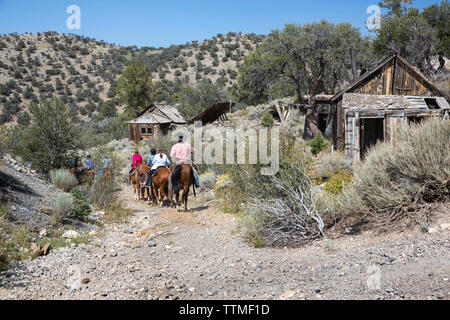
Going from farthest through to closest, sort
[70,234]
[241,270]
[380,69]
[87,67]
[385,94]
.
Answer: [87,67] < [385,94] < [380,69] < [70,234] < [241,270]

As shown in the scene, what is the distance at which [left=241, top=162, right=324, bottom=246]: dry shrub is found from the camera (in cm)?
714

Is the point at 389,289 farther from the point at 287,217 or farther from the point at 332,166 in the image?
the point at 332,166

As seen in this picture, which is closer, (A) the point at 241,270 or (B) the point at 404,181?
(A) the point at 241,270

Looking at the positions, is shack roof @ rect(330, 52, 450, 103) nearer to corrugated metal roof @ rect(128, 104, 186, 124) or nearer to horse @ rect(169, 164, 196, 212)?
horse @ rect(169, 164, 196, 212)

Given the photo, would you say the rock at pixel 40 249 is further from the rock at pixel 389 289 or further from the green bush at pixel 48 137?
the green bush at pixel 48 137

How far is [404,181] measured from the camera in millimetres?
6852

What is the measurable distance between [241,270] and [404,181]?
11.8 feet

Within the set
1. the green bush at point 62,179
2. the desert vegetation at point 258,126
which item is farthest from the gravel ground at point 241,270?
the green bush at point 62,179

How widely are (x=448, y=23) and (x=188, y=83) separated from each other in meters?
40.7

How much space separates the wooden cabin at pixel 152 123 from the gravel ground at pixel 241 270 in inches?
1124

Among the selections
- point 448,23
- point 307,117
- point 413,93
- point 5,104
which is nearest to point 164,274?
point 413,93

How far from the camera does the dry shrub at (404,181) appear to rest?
6.40 metres

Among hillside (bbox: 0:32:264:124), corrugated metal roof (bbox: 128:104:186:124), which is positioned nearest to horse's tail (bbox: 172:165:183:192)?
corrugated metal roof (bbox: 128:104:186:124)

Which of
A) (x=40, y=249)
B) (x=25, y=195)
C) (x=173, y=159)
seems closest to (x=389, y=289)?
(x=40, y=249)
